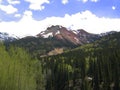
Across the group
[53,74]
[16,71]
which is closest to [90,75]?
[53,74]

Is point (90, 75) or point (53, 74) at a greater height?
point (53, 74)

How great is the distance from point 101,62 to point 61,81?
98.3ft

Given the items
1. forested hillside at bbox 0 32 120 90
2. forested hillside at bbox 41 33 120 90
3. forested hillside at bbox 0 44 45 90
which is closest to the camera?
forested hillside at bbox 0 44 45 90

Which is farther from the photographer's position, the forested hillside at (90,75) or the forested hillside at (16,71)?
the forested hillside at (90,75)

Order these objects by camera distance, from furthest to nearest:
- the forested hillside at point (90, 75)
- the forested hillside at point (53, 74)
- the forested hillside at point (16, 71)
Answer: the forested hillside at point (90, 75)
the forested hillside at point (53, 74)
the forested hillside at point (16, 71)

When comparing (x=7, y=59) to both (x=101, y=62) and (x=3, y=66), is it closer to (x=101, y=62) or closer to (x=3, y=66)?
(x=3, y=66)

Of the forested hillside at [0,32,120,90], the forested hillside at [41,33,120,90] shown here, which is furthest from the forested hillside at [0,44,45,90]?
the forested hillside at [41,33,120,90]

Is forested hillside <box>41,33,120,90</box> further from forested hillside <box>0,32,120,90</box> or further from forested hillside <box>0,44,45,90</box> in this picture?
forested hillside <box>0,44,45,90</box>

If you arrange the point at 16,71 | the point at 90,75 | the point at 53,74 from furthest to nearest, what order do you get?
the point at 53,74 < the point at 90,75 < the point at 16,71

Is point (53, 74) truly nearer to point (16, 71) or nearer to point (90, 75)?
point (90, 75)

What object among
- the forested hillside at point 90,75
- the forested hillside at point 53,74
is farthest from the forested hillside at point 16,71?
the forested hillside at point 90,75

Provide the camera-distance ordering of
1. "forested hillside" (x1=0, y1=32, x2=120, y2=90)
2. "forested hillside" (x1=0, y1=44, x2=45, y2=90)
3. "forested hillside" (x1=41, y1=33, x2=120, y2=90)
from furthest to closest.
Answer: "forested hillside" (x1=41, y1=33, x2=120, y2=90)
"forested hillside" (x1=0, y1=32, x2=120, y2=90)
"forested hillside" (x1=0, y1=44, x2=45, y2=90)

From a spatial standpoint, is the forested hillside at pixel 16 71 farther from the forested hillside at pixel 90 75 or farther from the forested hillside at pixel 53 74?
the forested hillside at pixel 90 75

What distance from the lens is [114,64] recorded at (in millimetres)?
156000
